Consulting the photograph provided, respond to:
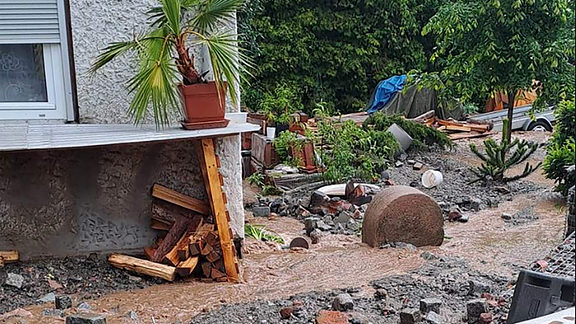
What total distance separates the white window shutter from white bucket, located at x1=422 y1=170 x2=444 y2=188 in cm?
596

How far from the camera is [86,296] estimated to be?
4.43 meters

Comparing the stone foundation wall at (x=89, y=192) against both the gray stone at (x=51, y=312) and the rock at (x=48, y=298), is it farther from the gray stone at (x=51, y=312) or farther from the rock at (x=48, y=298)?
the gray stone at (x=51, y=312)

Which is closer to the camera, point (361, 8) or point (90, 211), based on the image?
point (90, 211)

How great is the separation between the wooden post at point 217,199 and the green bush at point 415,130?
6939 mm

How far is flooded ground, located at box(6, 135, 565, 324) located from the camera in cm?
423

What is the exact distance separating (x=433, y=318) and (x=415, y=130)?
804cm

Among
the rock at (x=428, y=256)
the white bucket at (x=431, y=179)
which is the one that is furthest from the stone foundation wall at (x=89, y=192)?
the white bucket at (x=431, y=179)

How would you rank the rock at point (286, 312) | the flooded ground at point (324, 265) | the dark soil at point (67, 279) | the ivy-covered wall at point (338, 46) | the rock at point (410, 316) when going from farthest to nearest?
the ivy-covered wall at point (338, 46) < the dark soil at point (67, 279) < the flooded ground at point (324, 265) < the rock at point (286, 312) < the rock at point (410, 316)

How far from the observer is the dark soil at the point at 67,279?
4.42 m

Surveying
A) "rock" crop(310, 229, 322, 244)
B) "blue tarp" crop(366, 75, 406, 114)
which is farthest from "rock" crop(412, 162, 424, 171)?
"blue tarp" crop(366, 75, 406, 114)

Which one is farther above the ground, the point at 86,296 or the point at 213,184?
the point at 213,184

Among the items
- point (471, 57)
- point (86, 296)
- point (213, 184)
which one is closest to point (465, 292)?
point (213, 184)

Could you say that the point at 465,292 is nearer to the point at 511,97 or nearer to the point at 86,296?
the point at 86,296

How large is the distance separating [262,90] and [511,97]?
259 inches
